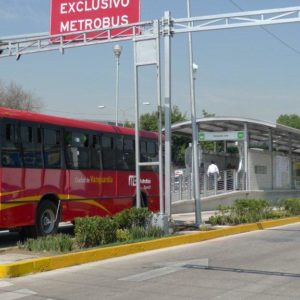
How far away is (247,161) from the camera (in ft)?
98.2

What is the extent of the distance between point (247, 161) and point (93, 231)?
18.5 meters

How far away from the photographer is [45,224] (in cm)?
1523

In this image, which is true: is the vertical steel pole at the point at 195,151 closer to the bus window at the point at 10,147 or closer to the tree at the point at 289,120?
the bus window at the point at 10,147

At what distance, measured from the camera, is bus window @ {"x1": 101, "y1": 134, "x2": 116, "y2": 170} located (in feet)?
57.9

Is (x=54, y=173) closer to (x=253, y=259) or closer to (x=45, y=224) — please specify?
(x=45, y=224)

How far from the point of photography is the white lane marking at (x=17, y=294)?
26.9 feet

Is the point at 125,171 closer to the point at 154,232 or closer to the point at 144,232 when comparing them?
the point at 154,232

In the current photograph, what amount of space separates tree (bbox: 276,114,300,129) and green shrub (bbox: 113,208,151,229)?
9637 centimetres

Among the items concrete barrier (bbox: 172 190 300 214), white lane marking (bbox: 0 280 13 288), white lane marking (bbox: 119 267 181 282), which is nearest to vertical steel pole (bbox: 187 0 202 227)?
concrete barrier (bbox: 172 190 300 214)

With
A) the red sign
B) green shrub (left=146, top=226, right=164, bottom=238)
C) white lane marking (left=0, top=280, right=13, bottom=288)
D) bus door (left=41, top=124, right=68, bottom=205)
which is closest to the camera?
white lane marking (left=0, top=280, right=13, bottom=288)

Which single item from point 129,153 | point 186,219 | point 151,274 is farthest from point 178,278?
point 186,219

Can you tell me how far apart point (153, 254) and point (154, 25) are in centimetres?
626

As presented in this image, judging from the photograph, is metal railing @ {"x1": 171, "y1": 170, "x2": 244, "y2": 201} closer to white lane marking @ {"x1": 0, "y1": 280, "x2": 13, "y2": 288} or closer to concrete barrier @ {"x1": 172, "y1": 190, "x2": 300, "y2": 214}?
concrete barrier @ {"x1": 172, "y1": 190, "x2": 300, "y2": 214}

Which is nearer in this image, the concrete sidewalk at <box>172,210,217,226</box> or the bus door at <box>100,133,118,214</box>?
the bus door at <box>100,133,118,214</box>
